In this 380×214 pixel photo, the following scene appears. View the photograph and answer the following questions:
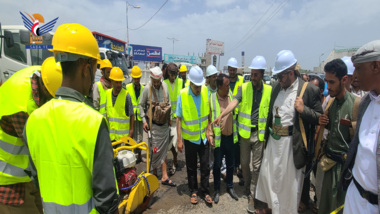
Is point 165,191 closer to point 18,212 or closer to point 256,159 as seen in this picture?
point 256,159

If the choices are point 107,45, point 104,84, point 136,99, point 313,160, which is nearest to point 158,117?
point 136,99

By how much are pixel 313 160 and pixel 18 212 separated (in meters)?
3.27

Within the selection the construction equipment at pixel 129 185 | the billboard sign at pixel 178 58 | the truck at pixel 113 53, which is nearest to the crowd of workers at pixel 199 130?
the construction equipment at pixel 129 185

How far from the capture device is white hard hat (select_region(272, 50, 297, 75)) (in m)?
2.59

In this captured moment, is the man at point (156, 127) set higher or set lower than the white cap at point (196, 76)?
lower

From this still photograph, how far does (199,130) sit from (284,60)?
158 cm

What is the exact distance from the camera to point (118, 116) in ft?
12.1

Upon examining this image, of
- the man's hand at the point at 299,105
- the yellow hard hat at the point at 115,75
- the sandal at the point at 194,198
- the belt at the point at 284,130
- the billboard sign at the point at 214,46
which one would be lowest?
the sandal at the point at 194,198

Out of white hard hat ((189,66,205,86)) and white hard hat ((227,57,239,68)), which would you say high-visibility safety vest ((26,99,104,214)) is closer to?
white hard hat ((189,66,205,86))

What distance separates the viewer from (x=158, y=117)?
12.3 feet

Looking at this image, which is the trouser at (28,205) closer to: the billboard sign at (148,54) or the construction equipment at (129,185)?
the construction equipment at (129,185)

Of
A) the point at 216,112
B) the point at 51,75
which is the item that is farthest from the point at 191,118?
the point at 51,75

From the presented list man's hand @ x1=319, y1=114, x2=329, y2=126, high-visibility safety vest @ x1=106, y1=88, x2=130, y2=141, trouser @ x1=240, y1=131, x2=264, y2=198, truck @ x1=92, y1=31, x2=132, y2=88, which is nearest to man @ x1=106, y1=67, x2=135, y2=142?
high-visibility safety vest @ x1=106, y1=88, x2=130, y2=141

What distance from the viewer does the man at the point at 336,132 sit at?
7.17ft
